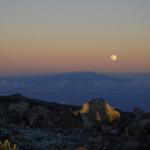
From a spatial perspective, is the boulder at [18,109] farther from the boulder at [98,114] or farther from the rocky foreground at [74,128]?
the boulder at [98,114]

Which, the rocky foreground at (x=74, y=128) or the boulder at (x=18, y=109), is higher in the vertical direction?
the boulder at (x=18, y=109)

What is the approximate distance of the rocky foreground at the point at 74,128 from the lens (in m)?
29.0

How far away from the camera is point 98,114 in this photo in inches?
1431

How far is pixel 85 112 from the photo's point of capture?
37.1 metres

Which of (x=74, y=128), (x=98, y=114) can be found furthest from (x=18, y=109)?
(x=98, y=114)

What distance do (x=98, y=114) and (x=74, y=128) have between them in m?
2.06

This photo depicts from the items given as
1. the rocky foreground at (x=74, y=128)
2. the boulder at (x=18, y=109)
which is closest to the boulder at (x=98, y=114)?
the rocky foreground at (x=74, y=128)

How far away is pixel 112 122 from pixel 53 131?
4447mm

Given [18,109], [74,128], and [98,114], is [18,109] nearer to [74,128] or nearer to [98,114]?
[74,128]

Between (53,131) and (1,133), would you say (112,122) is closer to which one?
(53,131)

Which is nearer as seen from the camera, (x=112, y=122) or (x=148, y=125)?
(x=148, y=125)

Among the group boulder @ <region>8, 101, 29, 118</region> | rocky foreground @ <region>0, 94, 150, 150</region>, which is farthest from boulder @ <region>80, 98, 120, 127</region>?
boulder @ <region>8, 101, 29, 118</region>

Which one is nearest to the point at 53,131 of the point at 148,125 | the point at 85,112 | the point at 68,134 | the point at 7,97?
the point at 68,134

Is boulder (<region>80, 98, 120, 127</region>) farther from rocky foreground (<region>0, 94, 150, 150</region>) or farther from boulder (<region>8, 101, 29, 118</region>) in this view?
boulder (<region>8, 101, 29, 118</region>)
